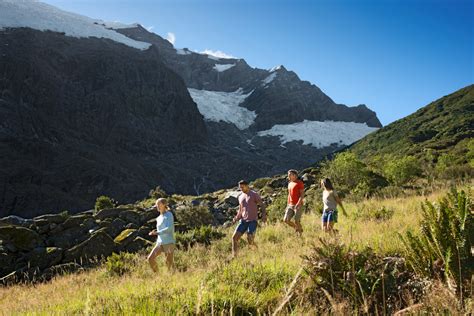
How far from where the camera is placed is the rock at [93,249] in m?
13.3

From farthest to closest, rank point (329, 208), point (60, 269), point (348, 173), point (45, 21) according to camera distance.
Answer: point (45, 21) → point (348, 173) → point (60, 269) → point (329, 208)

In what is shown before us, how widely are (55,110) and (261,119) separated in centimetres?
10951

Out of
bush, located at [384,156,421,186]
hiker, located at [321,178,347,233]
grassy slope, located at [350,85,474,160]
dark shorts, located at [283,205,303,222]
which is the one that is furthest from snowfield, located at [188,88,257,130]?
hiker, located at [321,178,347,233]

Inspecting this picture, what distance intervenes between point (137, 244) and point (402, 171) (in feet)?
80.9

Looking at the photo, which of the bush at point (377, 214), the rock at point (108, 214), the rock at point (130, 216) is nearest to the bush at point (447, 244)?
the bush at point (377, 214)

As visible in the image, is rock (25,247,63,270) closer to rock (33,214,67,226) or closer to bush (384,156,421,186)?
rock (33,214,67,226)

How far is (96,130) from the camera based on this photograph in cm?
11112

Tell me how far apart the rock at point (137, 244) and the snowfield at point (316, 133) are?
164m

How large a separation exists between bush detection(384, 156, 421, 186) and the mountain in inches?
2286

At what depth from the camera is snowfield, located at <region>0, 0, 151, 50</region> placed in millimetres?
124819

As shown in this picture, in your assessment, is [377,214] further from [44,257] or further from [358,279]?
[44,257]

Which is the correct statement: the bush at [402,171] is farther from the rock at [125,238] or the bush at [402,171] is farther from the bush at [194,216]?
the rock at [125,238]

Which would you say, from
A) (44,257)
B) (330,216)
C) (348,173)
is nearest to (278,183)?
(348,173)

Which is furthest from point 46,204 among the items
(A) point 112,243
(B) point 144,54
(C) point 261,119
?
(C) point 261,119
